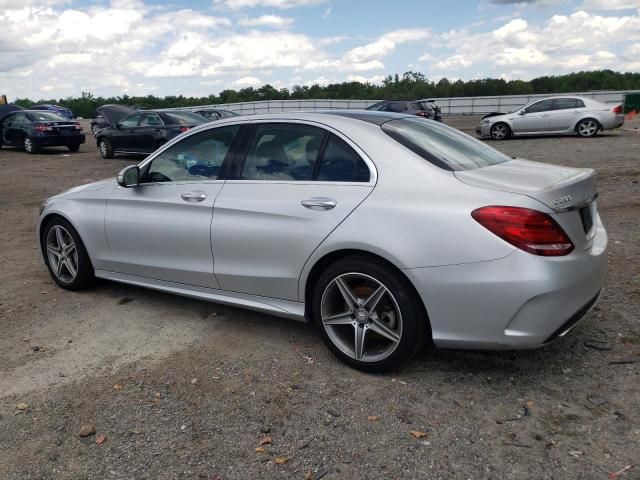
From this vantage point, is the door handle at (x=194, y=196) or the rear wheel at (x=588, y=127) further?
the rear wheel at (x=588, y=127)

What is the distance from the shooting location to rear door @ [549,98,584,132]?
18516 mm

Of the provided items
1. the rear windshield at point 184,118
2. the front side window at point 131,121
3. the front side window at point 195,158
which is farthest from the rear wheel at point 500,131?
the front side window at point 195,158

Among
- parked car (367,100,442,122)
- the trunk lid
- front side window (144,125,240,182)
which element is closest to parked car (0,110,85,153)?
parked car (367,100,442,122)

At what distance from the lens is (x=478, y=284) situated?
3088 millimetres

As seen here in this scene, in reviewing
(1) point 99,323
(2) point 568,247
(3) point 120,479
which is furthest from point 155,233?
(2) point 568,247

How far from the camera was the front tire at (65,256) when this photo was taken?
5176mm

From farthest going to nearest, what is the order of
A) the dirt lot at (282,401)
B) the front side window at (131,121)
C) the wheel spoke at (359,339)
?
the front side window at (131,121)
the wheel spoke at (359,339)
the dirt lot at (282,401)

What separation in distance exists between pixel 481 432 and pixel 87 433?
2.08 meters

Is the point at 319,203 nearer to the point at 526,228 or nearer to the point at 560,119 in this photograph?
the point at 526,228

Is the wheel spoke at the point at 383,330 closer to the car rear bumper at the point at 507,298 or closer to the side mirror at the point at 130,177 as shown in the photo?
the car rear bumper at the point at 507,298

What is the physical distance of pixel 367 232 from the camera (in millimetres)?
3363

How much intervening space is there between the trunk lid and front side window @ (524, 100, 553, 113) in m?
16.8

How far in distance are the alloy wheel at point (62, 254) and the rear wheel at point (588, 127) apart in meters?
17.4

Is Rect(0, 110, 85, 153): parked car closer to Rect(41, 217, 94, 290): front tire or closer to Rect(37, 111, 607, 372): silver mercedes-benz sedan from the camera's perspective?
Rect(41, 217, 94, 290): front tire
